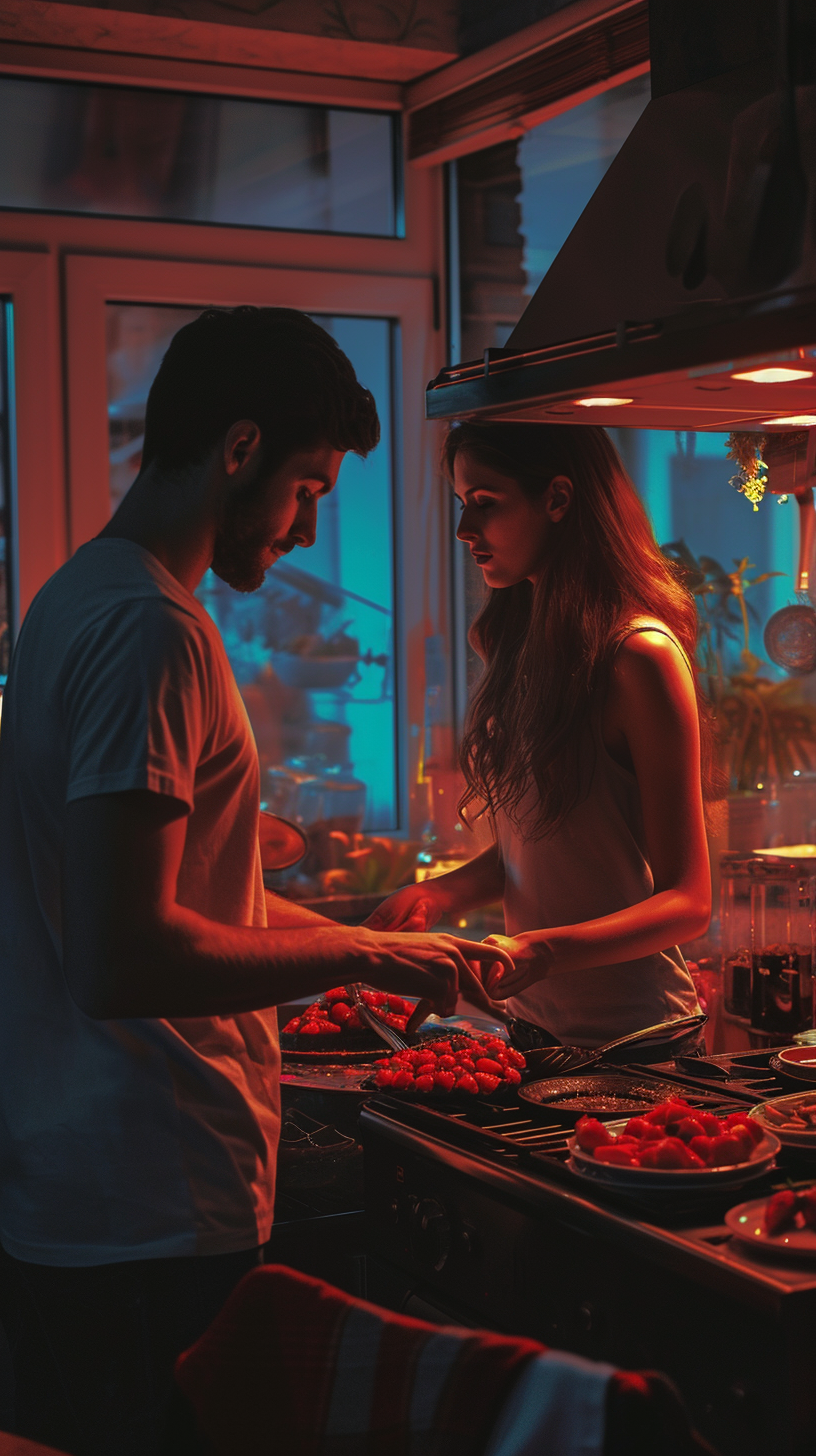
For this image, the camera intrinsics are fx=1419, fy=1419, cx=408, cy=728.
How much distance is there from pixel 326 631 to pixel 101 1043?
244 cm

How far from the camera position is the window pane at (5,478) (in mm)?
3191

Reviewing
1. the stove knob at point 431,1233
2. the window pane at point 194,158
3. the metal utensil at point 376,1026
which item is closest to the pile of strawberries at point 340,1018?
the metal utensil at point 376,1026

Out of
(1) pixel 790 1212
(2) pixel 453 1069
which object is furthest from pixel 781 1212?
(2) pixel 453 1069

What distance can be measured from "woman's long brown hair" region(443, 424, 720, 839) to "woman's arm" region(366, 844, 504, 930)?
0.46 ft

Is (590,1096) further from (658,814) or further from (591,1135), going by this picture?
Answer: (658,814)

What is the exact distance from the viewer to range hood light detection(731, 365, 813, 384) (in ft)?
4.15

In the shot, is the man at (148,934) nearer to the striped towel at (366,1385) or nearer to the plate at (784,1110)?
the striped towel at (366,1385)

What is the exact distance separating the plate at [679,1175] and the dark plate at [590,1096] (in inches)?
7.8

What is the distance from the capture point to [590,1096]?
4.78ft

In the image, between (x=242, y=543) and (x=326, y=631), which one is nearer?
(x=242, y=543)

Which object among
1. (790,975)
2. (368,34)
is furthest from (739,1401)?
(368,34)

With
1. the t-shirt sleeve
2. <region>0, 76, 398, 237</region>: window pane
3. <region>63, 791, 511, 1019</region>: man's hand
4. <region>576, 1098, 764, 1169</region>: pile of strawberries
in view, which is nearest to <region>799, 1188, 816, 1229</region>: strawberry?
<region>576, 1098, 764, 1169</region>: pile of strawberries

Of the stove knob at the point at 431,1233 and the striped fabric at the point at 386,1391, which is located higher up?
the striped fabric at the point at 386,1391

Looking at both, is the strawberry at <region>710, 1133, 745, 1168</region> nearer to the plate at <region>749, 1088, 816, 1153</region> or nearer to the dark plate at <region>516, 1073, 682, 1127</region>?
the plate at <region>749, 1088, 816, 1153</region>
